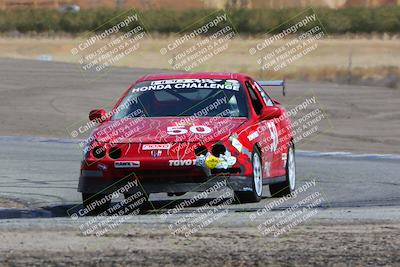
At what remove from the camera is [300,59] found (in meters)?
44.3

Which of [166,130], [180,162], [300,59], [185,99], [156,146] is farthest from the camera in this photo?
[300,59]

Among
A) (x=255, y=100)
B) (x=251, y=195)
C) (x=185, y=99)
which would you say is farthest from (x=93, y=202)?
(x=255, y=100)

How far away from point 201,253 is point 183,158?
3722 mm

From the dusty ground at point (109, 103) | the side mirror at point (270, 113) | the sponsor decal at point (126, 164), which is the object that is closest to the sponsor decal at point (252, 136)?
the side mirror at point (270, 113)

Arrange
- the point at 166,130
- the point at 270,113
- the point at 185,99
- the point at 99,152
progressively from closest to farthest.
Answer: the point at 99,152
the point at 166,130
the point at 270,113
the point at 185,99

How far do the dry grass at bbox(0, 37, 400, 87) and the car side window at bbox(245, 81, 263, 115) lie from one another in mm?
23101

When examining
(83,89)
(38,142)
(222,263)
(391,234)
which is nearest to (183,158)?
(391,234)

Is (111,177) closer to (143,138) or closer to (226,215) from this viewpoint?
(143,138)

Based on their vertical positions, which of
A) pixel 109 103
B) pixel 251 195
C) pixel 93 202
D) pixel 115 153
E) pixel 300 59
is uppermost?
pixel 115 153

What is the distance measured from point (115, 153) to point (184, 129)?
2.31 ft

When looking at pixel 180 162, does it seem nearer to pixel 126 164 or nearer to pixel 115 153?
pixel 126 164

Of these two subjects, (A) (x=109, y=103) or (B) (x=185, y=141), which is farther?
(A) (x=109, y=103)

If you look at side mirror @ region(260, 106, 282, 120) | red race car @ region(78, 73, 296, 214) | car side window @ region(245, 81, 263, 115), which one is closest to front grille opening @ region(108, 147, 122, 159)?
red race car @ region(78, 73, 296, 214)

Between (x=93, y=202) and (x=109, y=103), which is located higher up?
(x=93, y=202)
